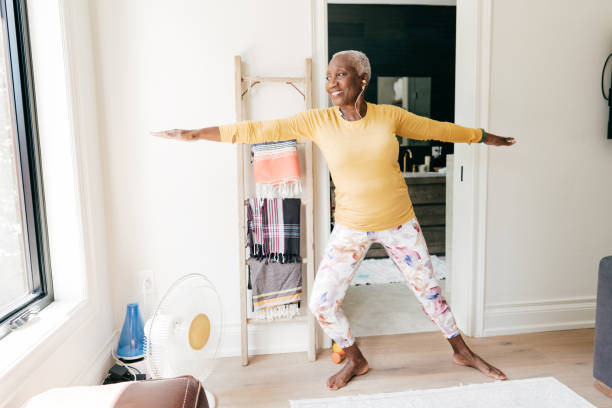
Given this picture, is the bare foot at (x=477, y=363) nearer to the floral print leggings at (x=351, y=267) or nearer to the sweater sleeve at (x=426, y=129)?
the floral print leggings at (x=351, y=267)

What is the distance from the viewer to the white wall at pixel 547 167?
2.33 metres

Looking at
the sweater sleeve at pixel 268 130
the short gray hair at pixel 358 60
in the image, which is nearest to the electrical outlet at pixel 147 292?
the sweater sleeve at pixel 268 130

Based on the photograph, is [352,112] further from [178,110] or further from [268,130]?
[178,110]

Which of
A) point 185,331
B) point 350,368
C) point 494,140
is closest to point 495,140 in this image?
point 494,140

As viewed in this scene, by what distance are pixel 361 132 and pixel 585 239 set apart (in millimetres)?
1725

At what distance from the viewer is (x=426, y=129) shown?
2.01m

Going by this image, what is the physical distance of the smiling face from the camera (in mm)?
1782

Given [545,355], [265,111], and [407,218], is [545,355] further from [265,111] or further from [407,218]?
[265,111]

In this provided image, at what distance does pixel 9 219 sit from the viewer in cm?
155

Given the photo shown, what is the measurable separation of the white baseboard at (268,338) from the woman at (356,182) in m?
0.36

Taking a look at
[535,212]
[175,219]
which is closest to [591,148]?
[535,212]

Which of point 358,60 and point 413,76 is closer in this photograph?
point 358,60

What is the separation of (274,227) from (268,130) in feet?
1.75

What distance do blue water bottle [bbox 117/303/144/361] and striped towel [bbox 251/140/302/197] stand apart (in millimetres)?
915
